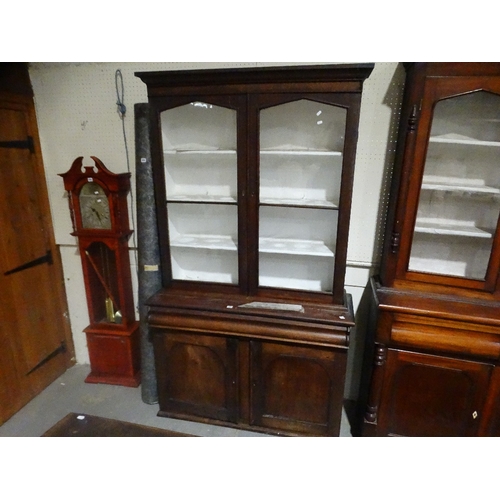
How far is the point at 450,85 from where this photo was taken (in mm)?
1343

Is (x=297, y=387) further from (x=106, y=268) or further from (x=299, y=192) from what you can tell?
(x=106, y=268)

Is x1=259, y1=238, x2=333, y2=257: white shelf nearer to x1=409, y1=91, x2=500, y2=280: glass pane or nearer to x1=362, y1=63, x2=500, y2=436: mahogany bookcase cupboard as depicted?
x1=362, y1=63, x2=500, y2=436: mahogany bookcase cupboard

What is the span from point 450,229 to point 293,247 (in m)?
0.77

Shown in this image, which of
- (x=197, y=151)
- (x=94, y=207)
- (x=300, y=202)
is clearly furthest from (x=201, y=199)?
(x=94, y=207)

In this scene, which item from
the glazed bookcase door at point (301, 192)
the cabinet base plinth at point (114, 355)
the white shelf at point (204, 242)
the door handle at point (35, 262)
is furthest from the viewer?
Answer: the cabinet base plinth at point (114, 355)

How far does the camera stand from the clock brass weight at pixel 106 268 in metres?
1.95

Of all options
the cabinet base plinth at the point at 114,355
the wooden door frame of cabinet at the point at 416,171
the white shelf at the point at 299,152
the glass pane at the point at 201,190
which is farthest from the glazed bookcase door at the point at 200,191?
the wooden door frame of cabinet at the point at 416,171

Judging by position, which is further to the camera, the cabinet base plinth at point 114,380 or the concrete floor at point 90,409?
the cabinet base plinth at point 114,380

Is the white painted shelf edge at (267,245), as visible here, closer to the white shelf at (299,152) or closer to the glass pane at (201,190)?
the glass pane at (201,190)

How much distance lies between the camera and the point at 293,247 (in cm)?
179

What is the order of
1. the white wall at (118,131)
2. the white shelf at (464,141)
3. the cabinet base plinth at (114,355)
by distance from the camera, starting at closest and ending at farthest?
the white shelf at (464,141)
the white wall at (118,131)
the cabinet base plinth at (114,355)

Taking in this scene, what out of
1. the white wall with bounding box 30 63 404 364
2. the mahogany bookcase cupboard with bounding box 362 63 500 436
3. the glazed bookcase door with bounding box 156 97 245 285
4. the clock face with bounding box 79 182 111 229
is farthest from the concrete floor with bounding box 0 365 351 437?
the clock face with bounding box 79 182 111 229

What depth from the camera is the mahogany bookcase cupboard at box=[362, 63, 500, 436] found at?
4.72ft

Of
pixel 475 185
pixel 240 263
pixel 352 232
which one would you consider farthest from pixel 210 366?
pixel 475 185
